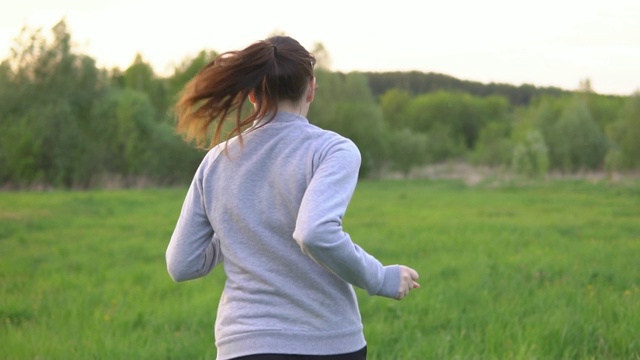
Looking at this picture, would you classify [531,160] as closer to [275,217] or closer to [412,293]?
[412,293]

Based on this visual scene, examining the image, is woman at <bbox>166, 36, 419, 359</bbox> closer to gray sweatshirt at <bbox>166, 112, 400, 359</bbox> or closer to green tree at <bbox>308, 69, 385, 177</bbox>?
gray sweatshirt at <bbox>166, 112, 400, 359</bbox>

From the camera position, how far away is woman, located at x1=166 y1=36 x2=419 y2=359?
1996 mm

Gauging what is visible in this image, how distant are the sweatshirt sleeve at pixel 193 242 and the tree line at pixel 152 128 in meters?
34.1

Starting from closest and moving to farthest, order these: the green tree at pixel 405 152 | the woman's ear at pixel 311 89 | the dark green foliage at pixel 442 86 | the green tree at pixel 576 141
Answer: the woman's ear at pixel 311 89 → the green tree at pixel 576 141 → the green tree at pixel 405 152 → the dark green foliage at pixel 442 86

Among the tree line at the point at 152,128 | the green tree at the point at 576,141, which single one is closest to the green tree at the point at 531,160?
the tree line at the point at 152,128

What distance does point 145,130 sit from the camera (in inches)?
1759

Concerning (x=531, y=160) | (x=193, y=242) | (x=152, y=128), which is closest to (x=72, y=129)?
(x=152, y=128)

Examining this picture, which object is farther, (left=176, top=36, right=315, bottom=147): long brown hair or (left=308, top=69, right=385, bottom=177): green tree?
(left=308, top=69, right=385, bottom=177): green tree

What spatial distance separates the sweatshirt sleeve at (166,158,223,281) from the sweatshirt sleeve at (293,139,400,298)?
1.26 feet

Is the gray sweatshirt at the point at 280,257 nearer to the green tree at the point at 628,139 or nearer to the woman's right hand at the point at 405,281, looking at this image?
the woman's right hand at the point at 405,281

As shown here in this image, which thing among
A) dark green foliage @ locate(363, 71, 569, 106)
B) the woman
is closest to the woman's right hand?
the woman

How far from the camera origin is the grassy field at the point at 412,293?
524 centimetres

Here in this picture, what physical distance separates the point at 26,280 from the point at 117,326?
304 cm

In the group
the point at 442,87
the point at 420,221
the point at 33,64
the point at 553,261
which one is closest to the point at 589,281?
the point at 553,261
